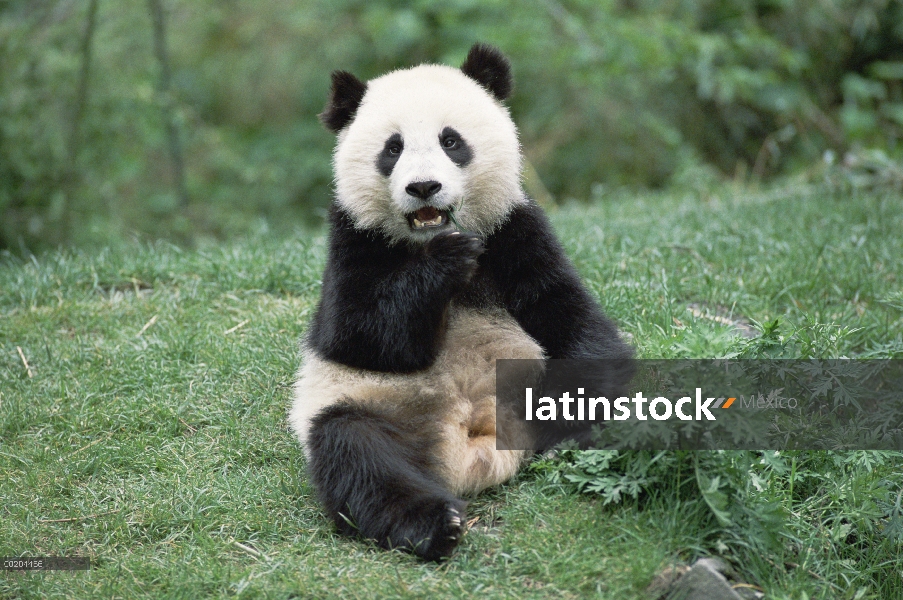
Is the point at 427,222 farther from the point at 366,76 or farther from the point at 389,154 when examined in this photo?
the point at 366,76

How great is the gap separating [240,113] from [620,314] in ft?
26.6

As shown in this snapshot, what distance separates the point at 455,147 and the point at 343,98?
2.14 ft

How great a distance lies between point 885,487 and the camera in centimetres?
360

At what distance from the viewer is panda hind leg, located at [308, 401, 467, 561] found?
323cm

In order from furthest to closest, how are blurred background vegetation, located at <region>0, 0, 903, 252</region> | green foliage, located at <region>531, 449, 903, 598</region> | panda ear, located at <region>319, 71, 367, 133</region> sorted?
blurred background vegetation, located at <region>0, 0, 903, 252</region>
panda ear, located at <region>319, 71, 367, 133</region>
green foliage, located at <region>531, 449, 903, 598</region>

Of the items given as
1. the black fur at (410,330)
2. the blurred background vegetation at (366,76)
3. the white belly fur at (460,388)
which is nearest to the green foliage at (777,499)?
the white belly fur at (460,388)

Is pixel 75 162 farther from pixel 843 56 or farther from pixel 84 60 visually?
pixel 843 56

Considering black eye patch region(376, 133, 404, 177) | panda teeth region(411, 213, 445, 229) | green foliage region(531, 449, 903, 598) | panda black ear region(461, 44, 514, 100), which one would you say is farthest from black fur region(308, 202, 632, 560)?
panda black ear region(461, 44, 514, 100)

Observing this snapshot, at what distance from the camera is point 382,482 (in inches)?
132

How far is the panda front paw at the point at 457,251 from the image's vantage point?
352 centimetres

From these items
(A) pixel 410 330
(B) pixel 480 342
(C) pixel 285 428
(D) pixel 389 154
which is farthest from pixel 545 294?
(C) pixel 285 428

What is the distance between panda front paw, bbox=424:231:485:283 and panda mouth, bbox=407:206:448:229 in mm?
191

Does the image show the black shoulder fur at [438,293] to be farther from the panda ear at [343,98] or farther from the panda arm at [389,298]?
the panda ear at [343,98]

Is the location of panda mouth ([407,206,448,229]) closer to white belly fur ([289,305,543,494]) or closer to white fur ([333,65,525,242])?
white fur ([333,65,525,242])
